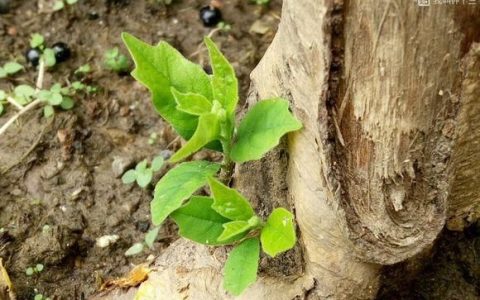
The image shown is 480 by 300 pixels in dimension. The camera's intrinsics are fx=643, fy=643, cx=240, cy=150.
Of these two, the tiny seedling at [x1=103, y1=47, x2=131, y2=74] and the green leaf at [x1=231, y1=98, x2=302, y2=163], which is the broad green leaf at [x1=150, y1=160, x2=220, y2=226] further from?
the tiny seedling at [x1=103, y1=47, x2=131, y2=74]


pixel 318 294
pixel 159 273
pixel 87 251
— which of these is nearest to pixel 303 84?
pixel 318 294

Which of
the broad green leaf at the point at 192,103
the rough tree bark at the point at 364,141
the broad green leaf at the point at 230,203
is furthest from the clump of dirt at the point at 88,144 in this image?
the broad green leaf at the point at 192,103

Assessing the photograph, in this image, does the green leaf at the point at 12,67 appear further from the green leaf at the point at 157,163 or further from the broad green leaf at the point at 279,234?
the broad green leaf at the point at 279,234

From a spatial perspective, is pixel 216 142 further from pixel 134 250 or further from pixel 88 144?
pixel 88 144

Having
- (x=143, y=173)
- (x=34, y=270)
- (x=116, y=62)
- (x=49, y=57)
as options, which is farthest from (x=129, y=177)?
(x=49, y=57)

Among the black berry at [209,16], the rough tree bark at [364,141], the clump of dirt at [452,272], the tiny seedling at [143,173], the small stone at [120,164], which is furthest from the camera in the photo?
the black berry at [209,16]

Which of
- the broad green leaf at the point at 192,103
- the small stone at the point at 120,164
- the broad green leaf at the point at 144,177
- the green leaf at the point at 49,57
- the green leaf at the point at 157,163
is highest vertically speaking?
the broad green leaf at the point at 192,103

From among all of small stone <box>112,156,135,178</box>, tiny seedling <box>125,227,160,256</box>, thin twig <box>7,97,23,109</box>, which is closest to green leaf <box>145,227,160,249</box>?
tiny seedling <box>125,227,160,256</box>
